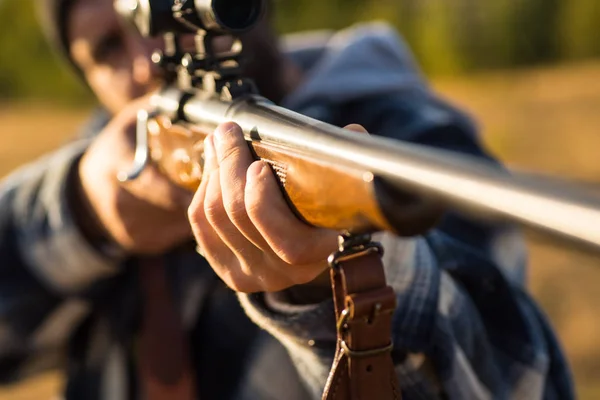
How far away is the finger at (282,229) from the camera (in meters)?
1.22

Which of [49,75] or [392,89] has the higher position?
[392,89]

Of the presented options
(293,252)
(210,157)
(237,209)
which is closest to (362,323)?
(293,252)

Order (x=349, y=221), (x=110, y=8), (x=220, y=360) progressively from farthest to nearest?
(x=110, y=8) < (x=220, y=360) < (x=349, y=221)

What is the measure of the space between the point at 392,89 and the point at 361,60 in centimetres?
19

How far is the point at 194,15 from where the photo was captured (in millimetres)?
1655

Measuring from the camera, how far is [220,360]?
2258 mm

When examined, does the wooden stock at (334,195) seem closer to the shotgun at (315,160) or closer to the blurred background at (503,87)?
the shotgun at (315,160)

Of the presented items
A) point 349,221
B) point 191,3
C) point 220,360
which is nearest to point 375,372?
Result: point 349,221

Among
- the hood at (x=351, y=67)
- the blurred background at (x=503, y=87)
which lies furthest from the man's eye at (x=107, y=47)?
the blurred background at (x=503, y=87)

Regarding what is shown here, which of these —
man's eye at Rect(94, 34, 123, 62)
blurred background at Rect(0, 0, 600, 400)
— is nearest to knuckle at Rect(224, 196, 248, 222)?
man's eye at Rect(94, 34, 123, 62)

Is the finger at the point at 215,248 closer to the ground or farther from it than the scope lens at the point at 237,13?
closer to the ground

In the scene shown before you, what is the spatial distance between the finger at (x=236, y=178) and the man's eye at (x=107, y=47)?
4.02 feet

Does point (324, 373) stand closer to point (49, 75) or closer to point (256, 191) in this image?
point (256, 191)

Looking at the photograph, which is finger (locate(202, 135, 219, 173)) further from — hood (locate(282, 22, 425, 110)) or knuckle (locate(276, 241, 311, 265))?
hood (locate(282, 22, 425, 110))
